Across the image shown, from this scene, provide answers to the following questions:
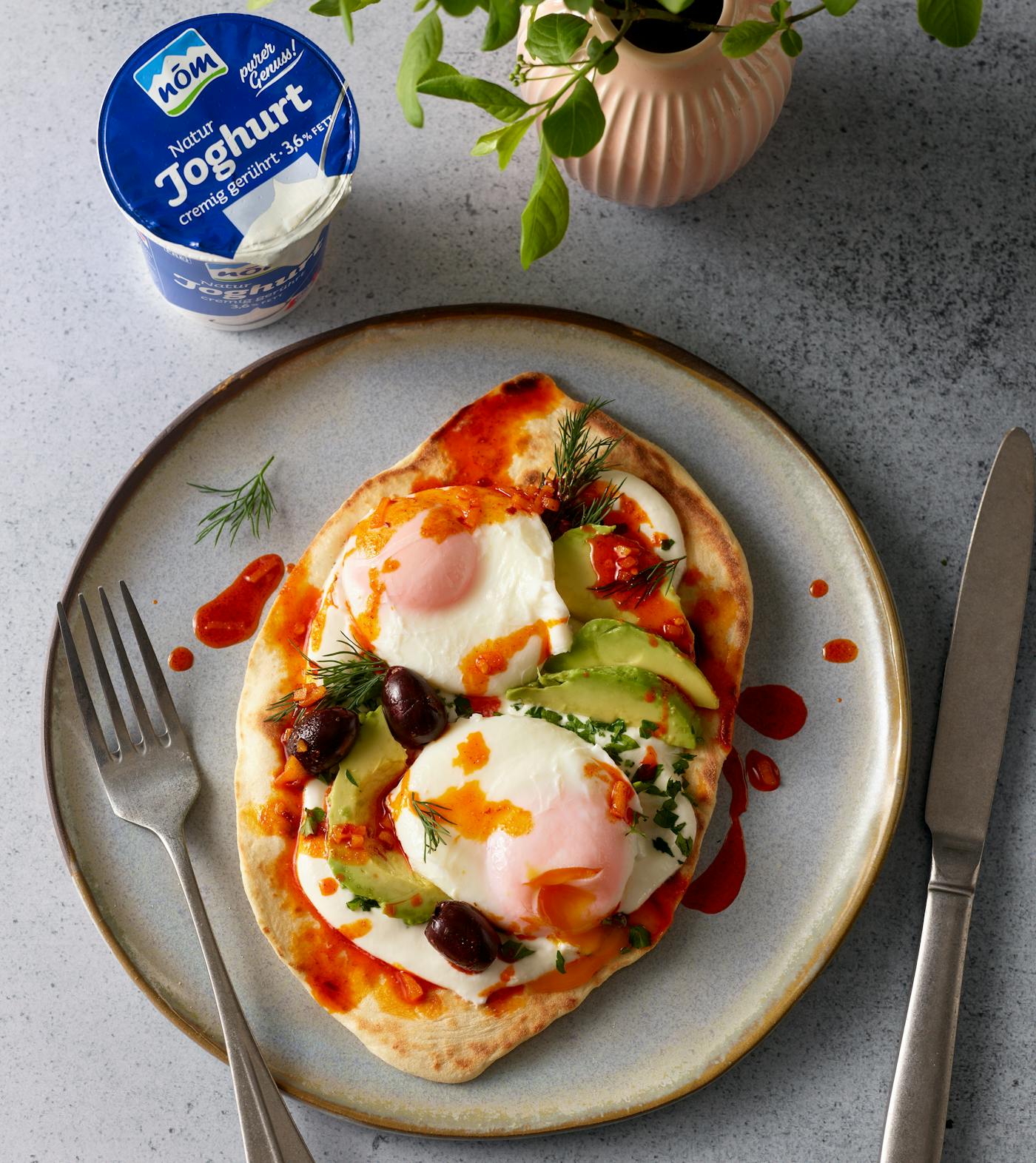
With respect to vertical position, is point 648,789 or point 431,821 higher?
point 431,821

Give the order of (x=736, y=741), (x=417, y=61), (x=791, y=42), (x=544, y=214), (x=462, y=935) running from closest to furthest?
(x=417, y=61) < (x=544, y=214) < (x=791, y=42) < (x=462, y=935) < (x=736, y=741)

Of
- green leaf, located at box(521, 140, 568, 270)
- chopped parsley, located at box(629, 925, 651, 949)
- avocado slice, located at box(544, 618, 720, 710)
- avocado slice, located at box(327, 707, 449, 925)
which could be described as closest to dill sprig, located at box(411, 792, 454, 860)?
avocado slice, located at box(327, 707, 449, 925)

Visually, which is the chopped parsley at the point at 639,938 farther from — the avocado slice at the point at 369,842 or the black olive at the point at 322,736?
the black olive at the point at 322,736

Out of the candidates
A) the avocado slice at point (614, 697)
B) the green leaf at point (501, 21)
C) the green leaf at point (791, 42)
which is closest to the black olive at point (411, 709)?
the avocado slice at point (614, 697)

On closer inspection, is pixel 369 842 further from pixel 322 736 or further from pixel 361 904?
pixel 322 736

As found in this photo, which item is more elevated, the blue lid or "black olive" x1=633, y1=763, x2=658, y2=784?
the blue lid

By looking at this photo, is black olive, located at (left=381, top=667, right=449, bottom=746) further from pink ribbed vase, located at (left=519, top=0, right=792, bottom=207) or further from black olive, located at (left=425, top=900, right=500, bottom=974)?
pink ribbed vase, located at (left=519, top=0, right=792, bottom=207)

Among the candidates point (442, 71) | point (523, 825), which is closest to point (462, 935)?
point (523, 825)
